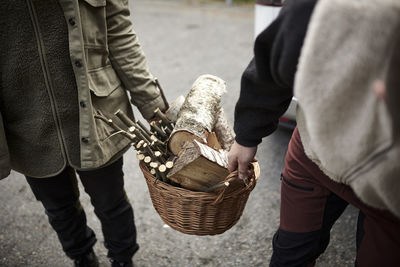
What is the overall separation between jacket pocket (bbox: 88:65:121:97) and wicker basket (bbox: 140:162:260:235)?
375mm

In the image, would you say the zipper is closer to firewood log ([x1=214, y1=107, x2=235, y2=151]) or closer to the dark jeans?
the dark jeans

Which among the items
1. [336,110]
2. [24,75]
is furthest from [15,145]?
[336,110]

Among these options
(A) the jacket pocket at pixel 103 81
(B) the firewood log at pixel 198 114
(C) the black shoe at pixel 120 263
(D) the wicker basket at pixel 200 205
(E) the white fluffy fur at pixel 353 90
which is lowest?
(C) the black shoe at pixel 120 263

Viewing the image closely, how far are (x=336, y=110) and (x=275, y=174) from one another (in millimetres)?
1983

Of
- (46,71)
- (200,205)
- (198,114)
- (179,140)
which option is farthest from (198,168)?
(46,71)

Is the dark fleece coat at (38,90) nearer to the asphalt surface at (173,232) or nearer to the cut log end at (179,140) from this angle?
the cut log end at (179,140)

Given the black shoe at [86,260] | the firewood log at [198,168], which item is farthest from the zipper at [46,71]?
the black shoe at [86,260]

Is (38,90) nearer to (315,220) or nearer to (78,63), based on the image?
(78,63)

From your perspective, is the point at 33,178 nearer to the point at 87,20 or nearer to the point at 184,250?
the point at 87,20

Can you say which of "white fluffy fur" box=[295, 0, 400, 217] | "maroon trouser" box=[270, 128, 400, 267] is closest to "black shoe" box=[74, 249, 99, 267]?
"maroon trouser" box=[270, 128, 400, 267]

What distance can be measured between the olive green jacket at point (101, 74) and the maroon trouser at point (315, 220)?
2.62ft

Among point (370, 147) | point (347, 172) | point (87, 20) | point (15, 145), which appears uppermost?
point (87, 20)

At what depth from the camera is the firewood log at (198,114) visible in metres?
1.55

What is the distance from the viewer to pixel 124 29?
62.9 inches
